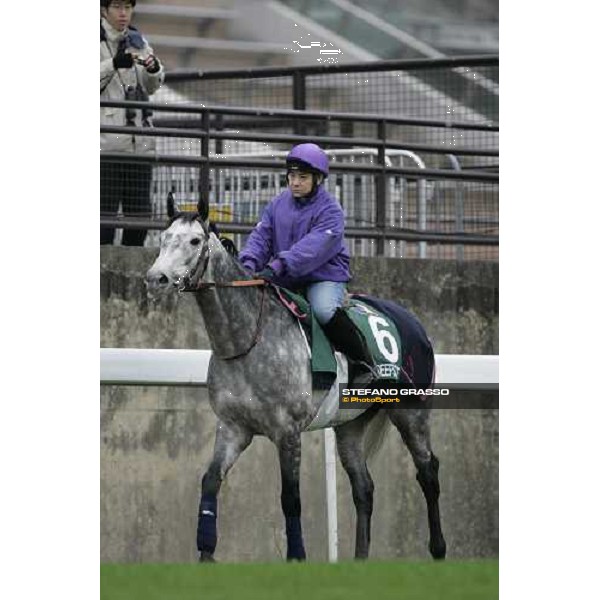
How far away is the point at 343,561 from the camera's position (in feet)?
41.0

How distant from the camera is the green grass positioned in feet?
37.1

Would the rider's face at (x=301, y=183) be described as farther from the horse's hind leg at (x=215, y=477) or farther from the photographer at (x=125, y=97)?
the horse's hind leg at (x=215, y=477)

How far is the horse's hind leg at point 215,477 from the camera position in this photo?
41.3ft

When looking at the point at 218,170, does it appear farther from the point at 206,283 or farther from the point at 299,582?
the point at 299,582

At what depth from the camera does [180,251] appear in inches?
490

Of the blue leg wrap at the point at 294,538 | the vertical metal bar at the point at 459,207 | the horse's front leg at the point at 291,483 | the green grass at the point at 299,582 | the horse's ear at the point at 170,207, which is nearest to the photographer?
the green grass at the point at 299,582

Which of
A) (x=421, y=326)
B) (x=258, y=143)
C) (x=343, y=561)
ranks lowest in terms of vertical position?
(x=343, y=561)

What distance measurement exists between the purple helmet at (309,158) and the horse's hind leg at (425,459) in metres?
1.30

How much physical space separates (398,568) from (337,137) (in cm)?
336

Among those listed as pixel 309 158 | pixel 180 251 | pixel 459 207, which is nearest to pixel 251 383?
pixel 180 251

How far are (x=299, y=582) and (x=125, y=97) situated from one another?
114 inches

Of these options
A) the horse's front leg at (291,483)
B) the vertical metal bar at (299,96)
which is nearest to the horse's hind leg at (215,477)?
the horse's front leg at (291,483)
